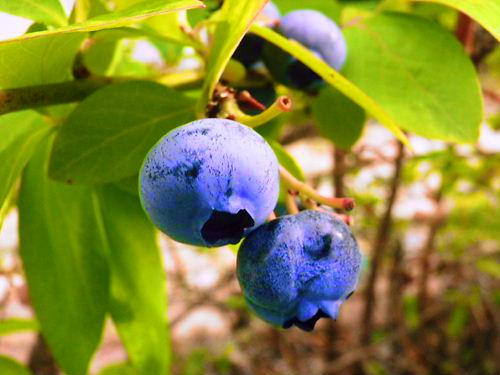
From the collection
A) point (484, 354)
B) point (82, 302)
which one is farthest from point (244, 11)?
point (484, 354)

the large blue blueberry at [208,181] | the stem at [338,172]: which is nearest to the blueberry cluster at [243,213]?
the large blue blueberry at [208,181]

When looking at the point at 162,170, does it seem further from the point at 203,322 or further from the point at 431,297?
the point at 203,322

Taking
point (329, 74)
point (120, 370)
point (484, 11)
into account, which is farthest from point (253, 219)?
point (120, 370)

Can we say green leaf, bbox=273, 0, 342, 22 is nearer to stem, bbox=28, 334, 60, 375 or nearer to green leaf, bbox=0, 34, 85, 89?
green leaf, bbox=0, 34, 85, 89

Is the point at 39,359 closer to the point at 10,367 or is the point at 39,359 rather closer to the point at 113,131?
the point at 10,367

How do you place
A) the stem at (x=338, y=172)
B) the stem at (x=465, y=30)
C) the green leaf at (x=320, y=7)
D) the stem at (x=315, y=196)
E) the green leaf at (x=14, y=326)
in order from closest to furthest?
the stem at (x=315, y=196) → the green leaf at (x=320, y=7) → the stem at (x=465, y=30) → the green leaf at (x=14, y=326) → the stem at (x=338, y=172)

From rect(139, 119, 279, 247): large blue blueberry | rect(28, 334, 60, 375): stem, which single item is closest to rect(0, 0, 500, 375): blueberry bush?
rect(139, 119, 279, 247): large blue blueberry

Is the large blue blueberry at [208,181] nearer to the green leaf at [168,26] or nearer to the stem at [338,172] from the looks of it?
the green leaf at [168,26]
